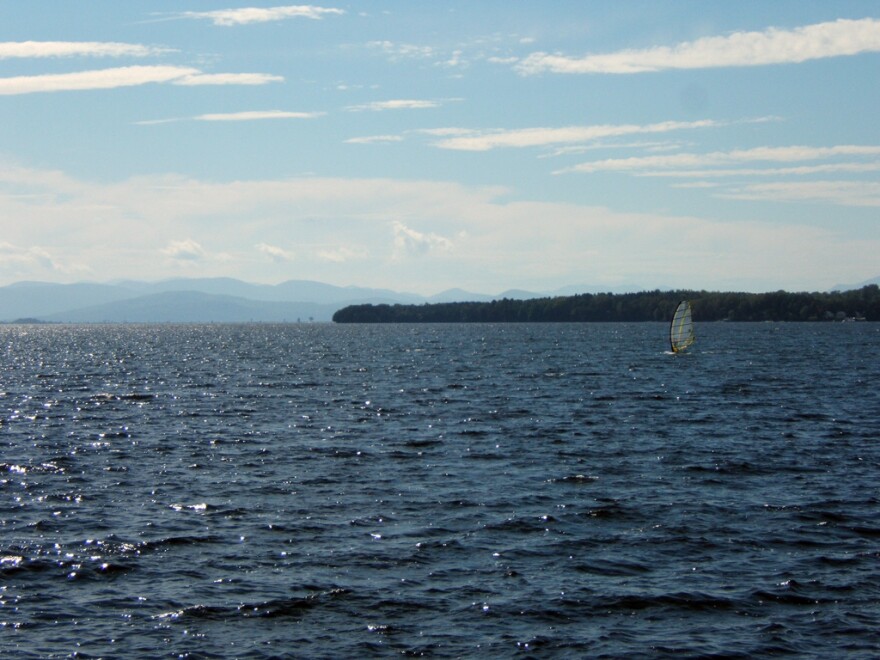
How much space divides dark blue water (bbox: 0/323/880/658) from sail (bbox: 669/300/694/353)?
67.0 meters

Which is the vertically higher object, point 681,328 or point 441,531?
point 681,328

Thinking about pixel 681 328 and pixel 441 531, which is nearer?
pixel 441 531

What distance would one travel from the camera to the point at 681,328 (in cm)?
13725

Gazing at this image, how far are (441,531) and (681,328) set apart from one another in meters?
112

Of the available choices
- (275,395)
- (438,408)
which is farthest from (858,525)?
(275,395)

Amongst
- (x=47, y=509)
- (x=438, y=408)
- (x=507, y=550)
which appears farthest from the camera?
(x=438, y=408)

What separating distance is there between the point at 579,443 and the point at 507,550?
21400 mm

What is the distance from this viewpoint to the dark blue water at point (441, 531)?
72.8 ft

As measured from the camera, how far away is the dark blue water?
2219 cm

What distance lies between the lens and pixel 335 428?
56.0m

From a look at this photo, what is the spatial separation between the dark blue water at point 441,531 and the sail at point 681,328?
2639 inches

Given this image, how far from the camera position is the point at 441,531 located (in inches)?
1208

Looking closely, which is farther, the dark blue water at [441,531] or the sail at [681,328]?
the sail at [681,328]

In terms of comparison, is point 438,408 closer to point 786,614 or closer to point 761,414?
point 761,414
